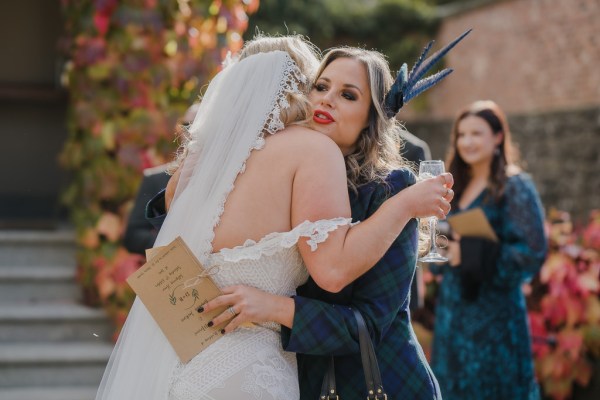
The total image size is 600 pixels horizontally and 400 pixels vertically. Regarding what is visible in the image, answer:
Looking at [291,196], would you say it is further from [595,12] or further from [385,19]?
[385,19]

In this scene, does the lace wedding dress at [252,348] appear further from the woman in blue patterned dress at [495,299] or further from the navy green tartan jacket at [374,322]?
the woman in blue patterned dress at [495,299]

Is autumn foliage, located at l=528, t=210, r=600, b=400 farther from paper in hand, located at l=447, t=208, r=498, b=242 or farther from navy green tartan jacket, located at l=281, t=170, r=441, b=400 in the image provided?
navy green tartan jacket, located at l=281, t=170, r=441, b=400

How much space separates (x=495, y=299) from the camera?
5074 mm

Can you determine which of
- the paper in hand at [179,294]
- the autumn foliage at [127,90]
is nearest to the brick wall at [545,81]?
the autumn foliage at [127,90]

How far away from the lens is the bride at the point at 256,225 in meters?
2.48

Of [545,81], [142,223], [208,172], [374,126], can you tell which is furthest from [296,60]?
[545,81]

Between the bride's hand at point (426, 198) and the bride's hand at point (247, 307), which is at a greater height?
the bride's hand at point (426, 198)

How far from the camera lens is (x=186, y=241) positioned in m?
2.59

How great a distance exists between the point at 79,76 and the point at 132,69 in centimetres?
51

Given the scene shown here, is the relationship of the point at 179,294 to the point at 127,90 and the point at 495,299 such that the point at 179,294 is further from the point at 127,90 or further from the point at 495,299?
the point at 127,90

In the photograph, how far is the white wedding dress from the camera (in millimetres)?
2475

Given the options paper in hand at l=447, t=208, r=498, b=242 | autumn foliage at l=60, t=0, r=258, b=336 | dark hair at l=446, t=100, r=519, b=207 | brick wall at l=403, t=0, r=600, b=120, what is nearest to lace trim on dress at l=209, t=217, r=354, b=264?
paper in hand at l=447, t=208, r=498, b=242

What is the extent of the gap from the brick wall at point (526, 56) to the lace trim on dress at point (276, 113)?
904 centimetres

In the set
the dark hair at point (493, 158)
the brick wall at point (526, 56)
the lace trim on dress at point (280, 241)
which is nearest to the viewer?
the lace trim on dress at point (280, 241)
